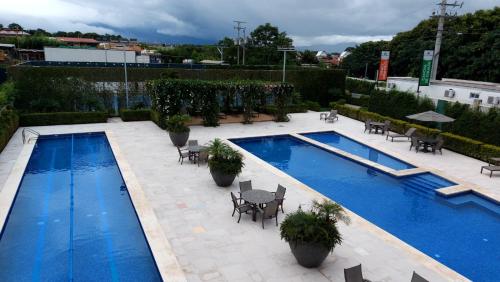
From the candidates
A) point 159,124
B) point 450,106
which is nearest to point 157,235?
point 159,124

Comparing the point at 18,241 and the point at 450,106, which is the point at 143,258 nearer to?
the point at 18,241

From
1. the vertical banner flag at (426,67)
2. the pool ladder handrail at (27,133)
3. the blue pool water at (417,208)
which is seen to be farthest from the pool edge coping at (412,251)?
the pool ladder handrail at (27,133)

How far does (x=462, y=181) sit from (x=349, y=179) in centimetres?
465

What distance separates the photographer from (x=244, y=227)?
9.95 metres

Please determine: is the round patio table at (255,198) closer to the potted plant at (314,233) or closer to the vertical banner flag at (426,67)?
the potted plant at (314,233)

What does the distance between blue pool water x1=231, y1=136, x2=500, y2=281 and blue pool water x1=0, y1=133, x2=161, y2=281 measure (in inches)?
291

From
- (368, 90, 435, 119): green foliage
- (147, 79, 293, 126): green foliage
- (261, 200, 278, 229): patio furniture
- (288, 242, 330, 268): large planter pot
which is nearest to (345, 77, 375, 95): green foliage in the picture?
(368, 90, 435, 119): green foliage

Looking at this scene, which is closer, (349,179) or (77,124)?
(349,179)

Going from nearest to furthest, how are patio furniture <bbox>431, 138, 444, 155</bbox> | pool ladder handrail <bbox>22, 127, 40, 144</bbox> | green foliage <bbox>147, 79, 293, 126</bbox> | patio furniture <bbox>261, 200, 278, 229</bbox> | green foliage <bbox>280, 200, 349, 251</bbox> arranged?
green foliage <bbox>280, 200, 349, 251</bbox>
patio furniture <bbox>261, 200, 278, 229</bbox>
patio furniture <bbox>431, 138, 444, 155</bbox>
pool ladder handrail <bbox>22, 127, 40, 144</bbox>
green foliage <bbox>147, 79, 293, 126</bbox>

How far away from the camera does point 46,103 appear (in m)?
24.5

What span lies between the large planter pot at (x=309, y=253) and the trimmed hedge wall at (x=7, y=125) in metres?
16.0

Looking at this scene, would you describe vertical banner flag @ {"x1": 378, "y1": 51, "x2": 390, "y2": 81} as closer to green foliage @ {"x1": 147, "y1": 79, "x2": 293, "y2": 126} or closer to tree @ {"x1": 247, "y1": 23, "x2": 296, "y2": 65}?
green foliage @ {"x1": 147, "y1": 79, "x2": 293, "y2": 126}

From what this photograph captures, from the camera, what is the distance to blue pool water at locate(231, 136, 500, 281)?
377 inches

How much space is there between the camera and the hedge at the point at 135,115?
25.5 m
